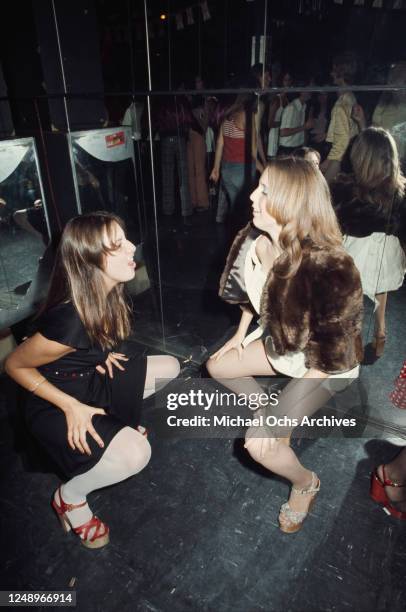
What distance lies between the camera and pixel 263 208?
166cm

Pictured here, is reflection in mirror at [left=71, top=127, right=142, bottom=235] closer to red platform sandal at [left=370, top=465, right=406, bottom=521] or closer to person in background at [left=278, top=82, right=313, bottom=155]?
person in background at [left=278, top=82, right=313, bottom=155]

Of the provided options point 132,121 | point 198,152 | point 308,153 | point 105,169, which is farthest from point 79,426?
point 198,152

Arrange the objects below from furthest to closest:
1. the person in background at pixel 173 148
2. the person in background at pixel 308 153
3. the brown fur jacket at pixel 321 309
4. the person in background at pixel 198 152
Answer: the person in background at pixel 173 148
the person in background at pixel 198 152
the person in background at pixel 308 153
the brown fur jacket at pixel 321 309

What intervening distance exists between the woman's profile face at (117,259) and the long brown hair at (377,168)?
136 cm

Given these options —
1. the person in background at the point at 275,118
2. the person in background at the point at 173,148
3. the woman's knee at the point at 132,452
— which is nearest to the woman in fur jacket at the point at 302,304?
the woman's knee at the point at 132,452

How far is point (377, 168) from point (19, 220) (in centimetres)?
259

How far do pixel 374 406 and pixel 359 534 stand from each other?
0.90 metres

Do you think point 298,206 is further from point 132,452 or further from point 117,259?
point 132,452

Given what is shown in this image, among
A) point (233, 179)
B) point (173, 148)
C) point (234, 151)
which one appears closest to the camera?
point (234, 151)

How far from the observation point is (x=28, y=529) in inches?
73.8

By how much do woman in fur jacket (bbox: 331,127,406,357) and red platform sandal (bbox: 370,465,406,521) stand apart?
1128mm

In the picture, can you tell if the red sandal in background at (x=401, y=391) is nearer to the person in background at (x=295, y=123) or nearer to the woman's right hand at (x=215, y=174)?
the person in background at (x=295, y=123)

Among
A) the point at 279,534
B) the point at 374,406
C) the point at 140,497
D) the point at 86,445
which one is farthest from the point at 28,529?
the point at 374,406

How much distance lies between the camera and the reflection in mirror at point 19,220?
9.48 ft
